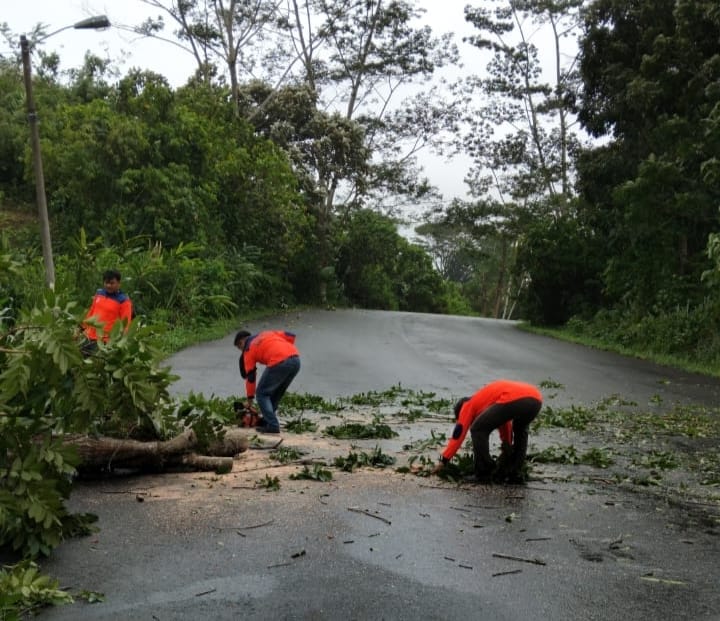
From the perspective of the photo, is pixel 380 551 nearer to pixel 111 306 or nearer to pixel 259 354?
pixel 259 354

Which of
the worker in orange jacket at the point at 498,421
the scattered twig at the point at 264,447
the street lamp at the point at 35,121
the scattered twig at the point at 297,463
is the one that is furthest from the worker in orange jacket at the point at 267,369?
the street lamp at the point at 35,121

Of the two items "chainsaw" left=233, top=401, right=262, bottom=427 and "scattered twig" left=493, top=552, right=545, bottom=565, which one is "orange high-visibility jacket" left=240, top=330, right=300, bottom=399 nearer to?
"chainsaw" left=233, top=401, right=262, bottom=427

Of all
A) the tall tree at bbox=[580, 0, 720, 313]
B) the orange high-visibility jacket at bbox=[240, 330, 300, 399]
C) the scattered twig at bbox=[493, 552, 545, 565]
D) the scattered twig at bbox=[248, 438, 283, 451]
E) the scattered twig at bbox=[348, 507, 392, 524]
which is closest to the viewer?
the scattered twig at bbox=[493, 552, 545, 565]

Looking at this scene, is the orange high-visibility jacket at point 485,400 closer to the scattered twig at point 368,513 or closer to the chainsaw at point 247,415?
the scattered twig at point 368,513

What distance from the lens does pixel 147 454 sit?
261 inches

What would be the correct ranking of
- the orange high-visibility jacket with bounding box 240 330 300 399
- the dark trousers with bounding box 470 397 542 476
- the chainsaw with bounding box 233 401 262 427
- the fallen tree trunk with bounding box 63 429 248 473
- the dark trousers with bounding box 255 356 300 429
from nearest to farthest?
1. the fallen tree trunk with bounding box 63 429 248 473
2. the dark trousers with bounding box 470 397 542 476
3. the dark trousers with bounding box 255 356 300 429
4. the orange high-visibility jacket with bounding box 240 330 300 399
5. the chainsaw with bounding box 233 401 262 427

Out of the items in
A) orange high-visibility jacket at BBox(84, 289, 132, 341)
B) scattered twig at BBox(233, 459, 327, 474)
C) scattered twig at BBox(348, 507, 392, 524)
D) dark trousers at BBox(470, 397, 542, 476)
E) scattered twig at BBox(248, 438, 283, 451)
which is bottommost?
scattered twig at BBox(248, 438, 283, 451)

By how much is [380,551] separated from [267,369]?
4.33m

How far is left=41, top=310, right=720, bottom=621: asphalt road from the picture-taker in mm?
4266

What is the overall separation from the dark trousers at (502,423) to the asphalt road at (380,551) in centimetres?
27

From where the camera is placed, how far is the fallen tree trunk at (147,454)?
6.35m

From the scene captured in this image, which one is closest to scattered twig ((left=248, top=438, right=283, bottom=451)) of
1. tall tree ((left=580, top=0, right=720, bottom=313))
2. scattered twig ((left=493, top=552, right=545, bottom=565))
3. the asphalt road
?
the asphalt road

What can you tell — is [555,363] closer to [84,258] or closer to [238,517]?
[84,258]

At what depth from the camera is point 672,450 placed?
361 inches
